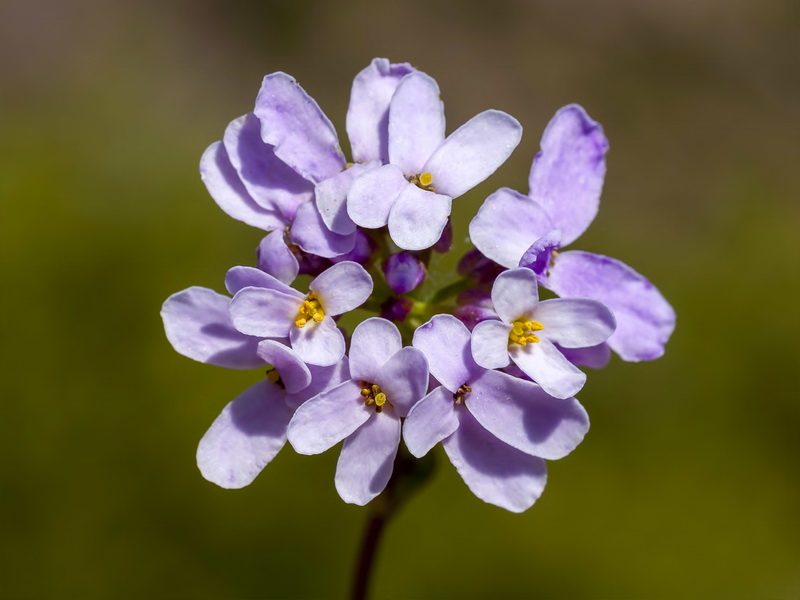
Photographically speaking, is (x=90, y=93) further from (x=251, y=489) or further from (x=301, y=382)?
(x=301, y=382)

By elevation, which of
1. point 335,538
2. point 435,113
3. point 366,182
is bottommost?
point 335,538

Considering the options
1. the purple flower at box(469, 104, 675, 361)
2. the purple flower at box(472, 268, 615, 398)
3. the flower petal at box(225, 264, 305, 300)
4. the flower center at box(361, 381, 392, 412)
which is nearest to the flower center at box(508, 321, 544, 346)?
the purple flower at box(472, 268, 615, 398)

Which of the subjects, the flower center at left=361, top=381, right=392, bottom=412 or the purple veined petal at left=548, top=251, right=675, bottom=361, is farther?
the purple veined petal at left=548, top=251, right=675, bottom=361

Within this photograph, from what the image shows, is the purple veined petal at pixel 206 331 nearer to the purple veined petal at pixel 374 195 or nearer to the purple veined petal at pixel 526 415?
the purple veined petal at pixel 374 195

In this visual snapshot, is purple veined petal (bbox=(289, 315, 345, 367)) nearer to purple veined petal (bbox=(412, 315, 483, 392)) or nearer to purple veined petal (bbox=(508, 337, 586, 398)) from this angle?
purple veined petal (bbox=(412, 315, 483, 392))

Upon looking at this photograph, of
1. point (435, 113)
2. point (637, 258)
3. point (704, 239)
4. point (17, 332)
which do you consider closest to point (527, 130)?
point (704, 239)

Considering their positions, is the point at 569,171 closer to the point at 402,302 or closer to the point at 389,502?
the point at 402,302
